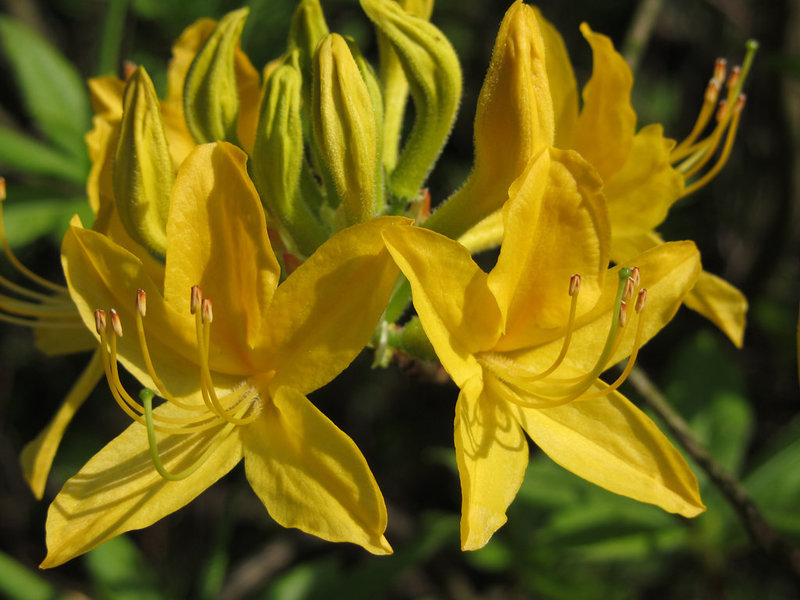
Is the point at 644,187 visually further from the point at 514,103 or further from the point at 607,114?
the point at 514,103

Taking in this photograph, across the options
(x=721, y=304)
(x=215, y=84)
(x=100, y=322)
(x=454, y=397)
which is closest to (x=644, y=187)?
(x=721, y=304)

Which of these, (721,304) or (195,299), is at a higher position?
(195,299)

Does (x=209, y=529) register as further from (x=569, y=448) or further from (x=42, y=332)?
(x=569, y=448)

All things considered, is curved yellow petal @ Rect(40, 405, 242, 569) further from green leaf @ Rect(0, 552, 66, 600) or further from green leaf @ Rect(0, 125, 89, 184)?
green leaf @ Rect(0, 125, 89, 184)

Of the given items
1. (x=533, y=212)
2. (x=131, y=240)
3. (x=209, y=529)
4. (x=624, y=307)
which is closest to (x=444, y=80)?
(x=533, y=212)

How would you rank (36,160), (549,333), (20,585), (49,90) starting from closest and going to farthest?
(549,333)
(20,585)
(36,160)
(49,90)
